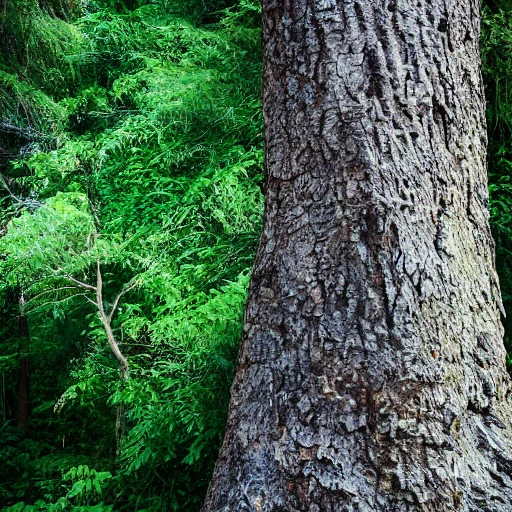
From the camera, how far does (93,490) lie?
4.19 m

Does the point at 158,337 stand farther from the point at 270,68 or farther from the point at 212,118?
the point at 270,68

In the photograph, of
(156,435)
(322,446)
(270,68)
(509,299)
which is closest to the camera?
(322,446)

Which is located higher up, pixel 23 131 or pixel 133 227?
pixel 23 131

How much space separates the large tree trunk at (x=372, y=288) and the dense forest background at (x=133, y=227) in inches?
79.0

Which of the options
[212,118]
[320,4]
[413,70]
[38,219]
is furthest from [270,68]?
[212,118]

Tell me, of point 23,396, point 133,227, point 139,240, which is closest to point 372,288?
point 139,240

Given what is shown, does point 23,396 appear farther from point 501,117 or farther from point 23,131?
point 501,117

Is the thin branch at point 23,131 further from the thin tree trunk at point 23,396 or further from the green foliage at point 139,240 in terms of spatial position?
the thin tree trunk at point 23,396

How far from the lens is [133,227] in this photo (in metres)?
5.43

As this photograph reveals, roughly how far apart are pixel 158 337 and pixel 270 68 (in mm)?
2596

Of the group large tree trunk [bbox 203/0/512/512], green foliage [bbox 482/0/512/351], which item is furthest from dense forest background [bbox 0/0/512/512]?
large tree trunk [bbox 203/0/512/512]

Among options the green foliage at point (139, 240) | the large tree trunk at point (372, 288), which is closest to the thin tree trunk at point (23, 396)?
the green foliage at point (139, 240)

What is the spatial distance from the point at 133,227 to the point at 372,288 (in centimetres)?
427

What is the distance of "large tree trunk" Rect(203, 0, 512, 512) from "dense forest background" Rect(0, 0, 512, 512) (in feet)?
6.58
